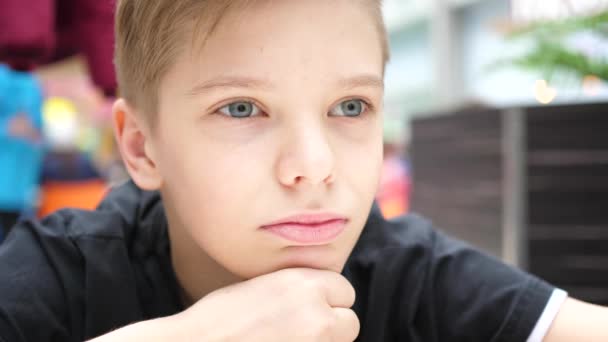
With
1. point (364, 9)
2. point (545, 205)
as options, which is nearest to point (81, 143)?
point (545, 205)

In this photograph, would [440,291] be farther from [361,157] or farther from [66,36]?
[66,36]

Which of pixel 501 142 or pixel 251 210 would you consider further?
pixel 501 142

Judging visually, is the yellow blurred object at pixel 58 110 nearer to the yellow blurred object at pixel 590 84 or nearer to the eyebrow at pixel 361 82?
the yellow blurred object at pixel 590 84

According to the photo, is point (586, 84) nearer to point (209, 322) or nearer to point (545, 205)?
point (545, 205)

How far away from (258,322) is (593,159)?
3.93 ft

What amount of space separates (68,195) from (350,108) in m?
2.11

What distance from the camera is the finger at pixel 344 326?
64 centimetres

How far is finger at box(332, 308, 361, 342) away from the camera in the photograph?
2.11 feet

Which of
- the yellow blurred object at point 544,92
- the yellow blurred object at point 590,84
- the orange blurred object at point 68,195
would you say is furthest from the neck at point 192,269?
the orange blurred object at point 68,195

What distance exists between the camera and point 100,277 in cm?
76

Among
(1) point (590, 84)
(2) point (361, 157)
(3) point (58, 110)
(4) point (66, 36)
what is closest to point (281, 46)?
(2) point (361, 157)

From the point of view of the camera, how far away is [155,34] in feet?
2.24

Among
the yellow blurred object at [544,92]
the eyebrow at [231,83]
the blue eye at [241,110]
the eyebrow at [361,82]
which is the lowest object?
the blue eye at [241,110]

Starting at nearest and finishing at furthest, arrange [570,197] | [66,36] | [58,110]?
[66,36] < [570,197] < [58,110]
